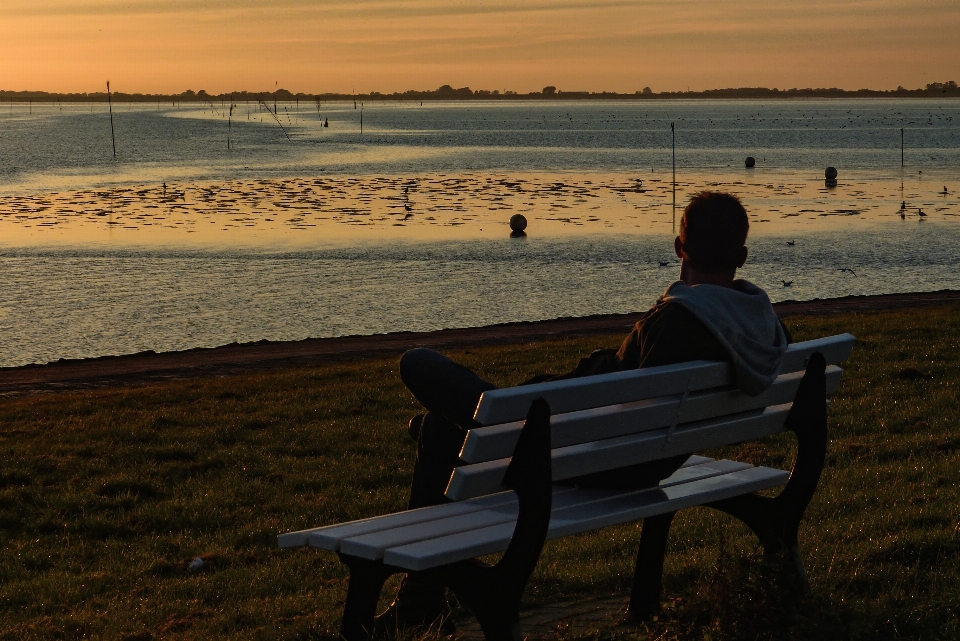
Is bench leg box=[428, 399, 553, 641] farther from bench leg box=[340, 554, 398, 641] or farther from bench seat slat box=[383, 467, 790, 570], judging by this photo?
bench leg box=[340, 554, 398, 641]

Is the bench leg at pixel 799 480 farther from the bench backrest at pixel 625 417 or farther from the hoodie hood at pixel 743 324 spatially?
the hoodie hood at pixel 743 324

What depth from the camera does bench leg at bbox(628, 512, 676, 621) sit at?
4398mm

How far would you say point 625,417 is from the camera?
144 inches

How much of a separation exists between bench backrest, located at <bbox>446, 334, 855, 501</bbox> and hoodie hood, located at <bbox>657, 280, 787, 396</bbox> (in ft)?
0.22

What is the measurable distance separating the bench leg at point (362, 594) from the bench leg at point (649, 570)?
108 centimetres

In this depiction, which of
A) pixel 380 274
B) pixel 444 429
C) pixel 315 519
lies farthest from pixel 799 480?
pixel 380 274

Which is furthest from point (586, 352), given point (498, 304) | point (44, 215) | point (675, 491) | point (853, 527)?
point (44, 215)

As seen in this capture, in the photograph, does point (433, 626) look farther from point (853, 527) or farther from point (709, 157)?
point (709, 157)

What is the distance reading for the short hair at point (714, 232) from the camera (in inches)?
153

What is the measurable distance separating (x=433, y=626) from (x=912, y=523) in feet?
8.55

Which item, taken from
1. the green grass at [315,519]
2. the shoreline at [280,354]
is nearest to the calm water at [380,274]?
the shoreline at [280,354]

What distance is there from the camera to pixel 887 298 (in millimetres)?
21391

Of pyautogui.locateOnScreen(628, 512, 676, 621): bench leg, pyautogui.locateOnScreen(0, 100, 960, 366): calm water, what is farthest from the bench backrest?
pyautogui.locateOnScreen(0, 100, 960, 366): calm water

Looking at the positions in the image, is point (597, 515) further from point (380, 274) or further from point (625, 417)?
point (380, 274)
